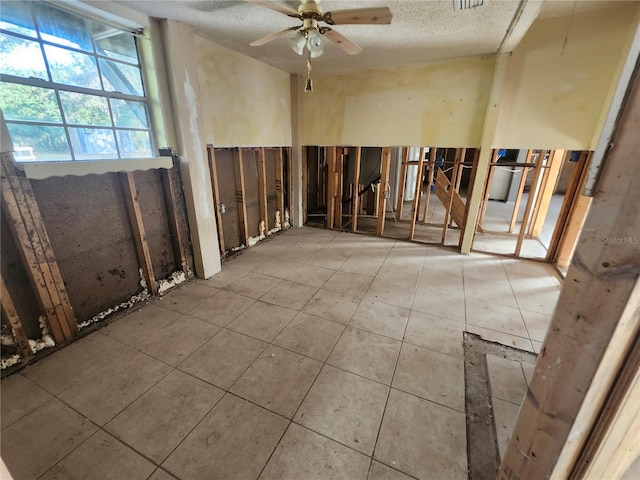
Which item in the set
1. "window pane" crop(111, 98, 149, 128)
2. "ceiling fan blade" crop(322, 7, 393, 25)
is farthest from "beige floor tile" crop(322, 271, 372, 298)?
"window pane" crop(111, 98, 149, 128)

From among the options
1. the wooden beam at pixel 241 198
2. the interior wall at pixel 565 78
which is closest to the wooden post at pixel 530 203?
the interior wall at pixel 565 78

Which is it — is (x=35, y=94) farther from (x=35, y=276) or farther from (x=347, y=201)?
(x=347, y=201)

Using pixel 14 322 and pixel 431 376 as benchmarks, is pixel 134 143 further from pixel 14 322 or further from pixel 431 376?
pixel 431 376

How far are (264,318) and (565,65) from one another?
14.5 feet

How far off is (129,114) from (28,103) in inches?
29.7

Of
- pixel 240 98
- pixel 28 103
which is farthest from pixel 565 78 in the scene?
pixel 28 103

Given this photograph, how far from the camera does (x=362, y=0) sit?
2.21 metres

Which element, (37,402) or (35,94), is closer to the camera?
(37,402)

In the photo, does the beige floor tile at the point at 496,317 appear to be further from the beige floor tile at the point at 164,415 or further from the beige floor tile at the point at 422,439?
the beige floor tile at the point at 164,415

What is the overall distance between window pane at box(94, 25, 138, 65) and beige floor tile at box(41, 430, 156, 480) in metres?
3.01

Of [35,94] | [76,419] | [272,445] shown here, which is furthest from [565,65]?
[76,419]

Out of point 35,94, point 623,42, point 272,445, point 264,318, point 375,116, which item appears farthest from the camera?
point 375,116

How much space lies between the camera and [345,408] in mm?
1788

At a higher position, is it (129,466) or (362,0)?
(362,0)
